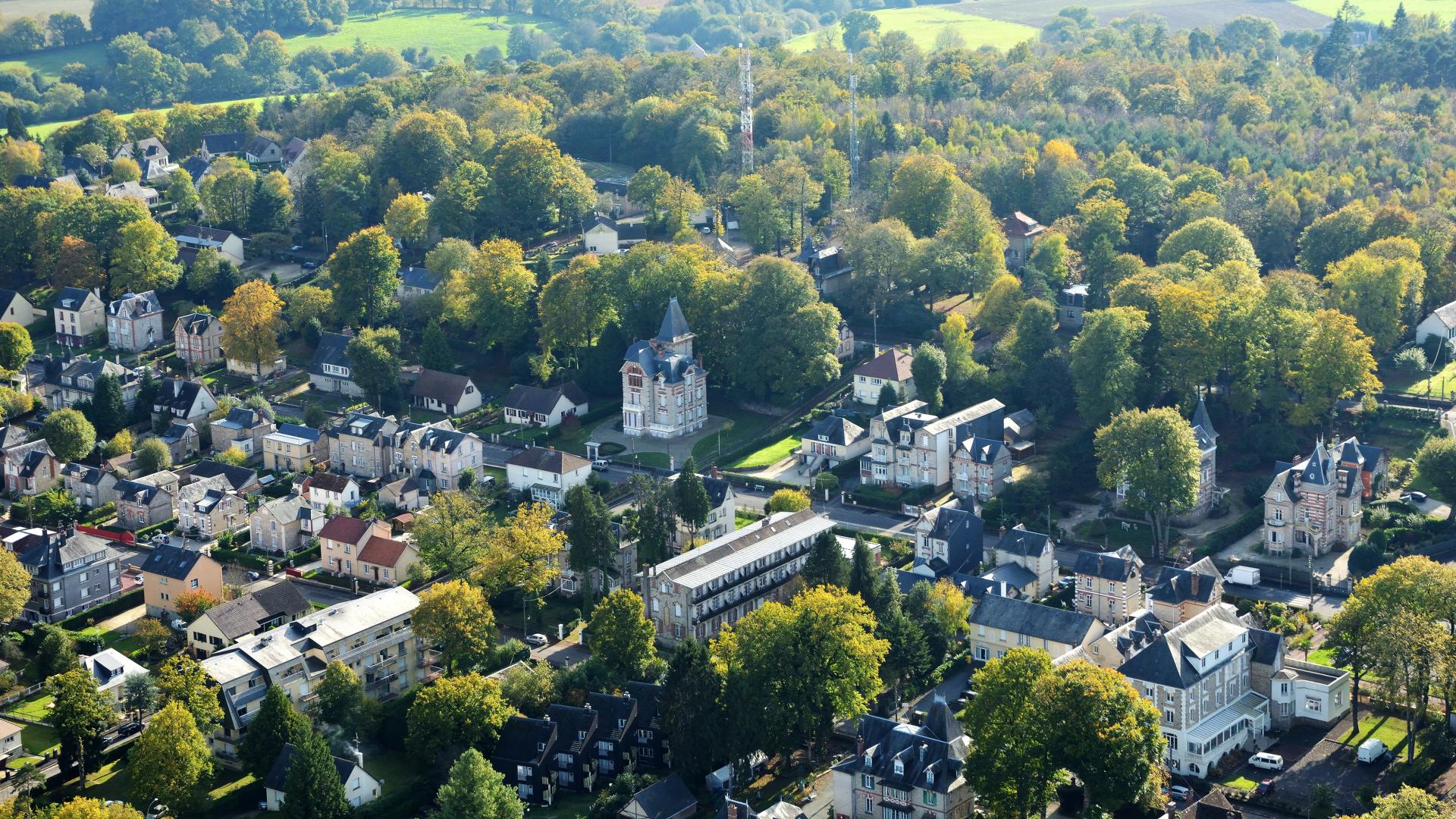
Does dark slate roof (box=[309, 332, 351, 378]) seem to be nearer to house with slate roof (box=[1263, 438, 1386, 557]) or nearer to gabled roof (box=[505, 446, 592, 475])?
gabled roof (box=[505, 446, 592, 475])

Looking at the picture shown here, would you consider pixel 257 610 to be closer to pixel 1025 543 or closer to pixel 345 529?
pixel 345 529

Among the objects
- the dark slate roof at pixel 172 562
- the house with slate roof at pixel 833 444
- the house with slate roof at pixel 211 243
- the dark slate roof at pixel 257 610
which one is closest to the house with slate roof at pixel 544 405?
the house with slate roof at pixel 833 444

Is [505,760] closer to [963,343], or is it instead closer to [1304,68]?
[963,343]

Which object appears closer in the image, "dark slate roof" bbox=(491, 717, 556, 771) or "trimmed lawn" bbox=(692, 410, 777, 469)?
"dark slate roof" bbox=(491, 717, 556, 771)

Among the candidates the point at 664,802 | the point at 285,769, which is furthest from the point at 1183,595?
the point at 285,769

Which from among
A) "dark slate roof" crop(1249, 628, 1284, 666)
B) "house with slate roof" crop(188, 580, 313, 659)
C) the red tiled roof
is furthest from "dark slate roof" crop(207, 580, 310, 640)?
"dark slate roof" crop(1249, 628, 1284, 666)

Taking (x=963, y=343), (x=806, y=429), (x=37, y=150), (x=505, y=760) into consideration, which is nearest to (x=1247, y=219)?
(x=963, y=343)
